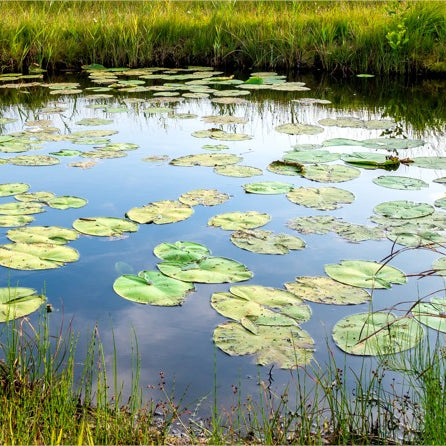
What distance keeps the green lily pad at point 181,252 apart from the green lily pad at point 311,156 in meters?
1.53

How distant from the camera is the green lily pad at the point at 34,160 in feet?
14.1

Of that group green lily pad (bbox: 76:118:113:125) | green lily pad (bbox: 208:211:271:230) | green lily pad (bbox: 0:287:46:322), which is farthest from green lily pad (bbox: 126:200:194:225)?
green lily pad (bbox: 76:118:113:125)

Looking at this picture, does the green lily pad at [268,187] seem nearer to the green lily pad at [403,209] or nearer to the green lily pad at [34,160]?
the green lily pad at [403,209]

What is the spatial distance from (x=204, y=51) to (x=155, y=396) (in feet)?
21.5

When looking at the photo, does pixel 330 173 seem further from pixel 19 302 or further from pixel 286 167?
pixel 19 302

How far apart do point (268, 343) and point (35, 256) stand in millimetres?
1245

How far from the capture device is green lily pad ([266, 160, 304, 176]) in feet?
13.5

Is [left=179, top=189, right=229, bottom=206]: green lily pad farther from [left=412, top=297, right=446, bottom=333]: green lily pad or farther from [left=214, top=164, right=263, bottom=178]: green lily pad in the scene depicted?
[left=412, top=297, right=446, bottom=333]: green lily pad

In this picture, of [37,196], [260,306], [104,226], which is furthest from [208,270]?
[37,196]

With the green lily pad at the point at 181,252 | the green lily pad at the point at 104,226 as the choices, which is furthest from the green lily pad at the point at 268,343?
the green lily pad at the point at 104,226

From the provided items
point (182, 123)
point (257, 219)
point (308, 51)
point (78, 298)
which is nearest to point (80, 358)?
point (78, 298)

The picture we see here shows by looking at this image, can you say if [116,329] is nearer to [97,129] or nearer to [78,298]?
[78,298]

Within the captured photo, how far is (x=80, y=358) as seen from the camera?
222cm

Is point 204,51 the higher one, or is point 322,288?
point 204,51
